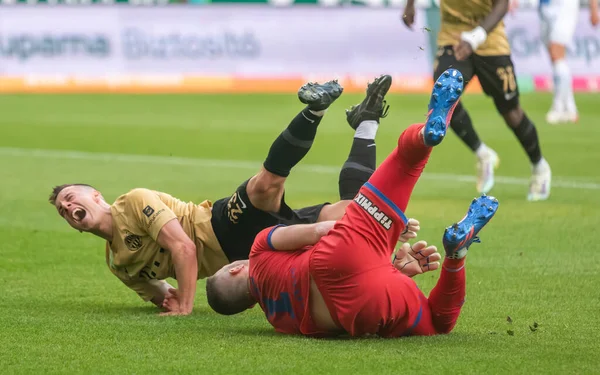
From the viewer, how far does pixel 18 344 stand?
564 cm

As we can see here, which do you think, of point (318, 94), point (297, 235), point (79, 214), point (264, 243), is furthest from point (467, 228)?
point (79, 214)

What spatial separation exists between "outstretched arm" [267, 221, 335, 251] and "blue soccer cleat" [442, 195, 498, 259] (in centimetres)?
59

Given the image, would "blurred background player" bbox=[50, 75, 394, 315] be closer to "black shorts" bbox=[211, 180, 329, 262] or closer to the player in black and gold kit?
"black shorts" bbox=[211, 180, 329, 262]

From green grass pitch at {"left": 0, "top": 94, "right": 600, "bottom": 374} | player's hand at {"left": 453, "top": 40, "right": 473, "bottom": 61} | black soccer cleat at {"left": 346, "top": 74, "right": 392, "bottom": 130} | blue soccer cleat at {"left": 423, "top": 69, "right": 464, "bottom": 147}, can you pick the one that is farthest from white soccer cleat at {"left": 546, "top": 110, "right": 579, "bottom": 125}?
blue soccer cleat at {"left": 423, "top": 69, "right": 464, "bottom": 147}

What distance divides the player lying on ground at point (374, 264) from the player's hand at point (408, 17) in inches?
193

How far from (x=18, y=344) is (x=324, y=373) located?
1.58 metres

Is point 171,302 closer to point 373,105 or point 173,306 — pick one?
point 173,306

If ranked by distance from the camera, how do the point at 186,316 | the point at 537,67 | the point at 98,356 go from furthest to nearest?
the point at 537,67
the point at 186,316
the point at 98,356

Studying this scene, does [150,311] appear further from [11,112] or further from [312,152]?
[11,112]

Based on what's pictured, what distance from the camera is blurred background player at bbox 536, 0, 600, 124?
17.0 meters

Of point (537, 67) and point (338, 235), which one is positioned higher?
point (338, 235)

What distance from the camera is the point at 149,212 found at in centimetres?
661

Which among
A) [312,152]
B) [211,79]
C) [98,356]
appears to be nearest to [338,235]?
[98,356]

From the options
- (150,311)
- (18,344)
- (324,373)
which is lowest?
(150,311)
